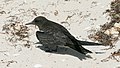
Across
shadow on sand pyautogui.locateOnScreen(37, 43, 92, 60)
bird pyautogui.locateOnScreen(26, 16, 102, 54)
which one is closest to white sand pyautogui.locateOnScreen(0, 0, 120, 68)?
shadow on sand pyautogui.locateOnScreen(37, 43, 92, 60)

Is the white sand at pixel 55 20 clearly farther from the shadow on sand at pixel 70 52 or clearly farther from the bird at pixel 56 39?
the bird at pixel 56 39

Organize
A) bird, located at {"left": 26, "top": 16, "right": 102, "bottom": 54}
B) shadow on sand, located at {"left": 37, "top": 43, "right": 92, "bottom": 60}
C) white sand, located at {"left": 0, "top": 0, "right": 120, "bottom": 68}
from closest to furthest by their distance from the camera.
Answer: white sand, located at {"left": 0, "top": 0, "right": 120, "bottom": 68}, shadow on sand, located at {"left": 37, "top": 43, "right": 92, "bottom": 60}, bird, located at {"left": 26, "top": 16, "right": 102, "bottom": 54}

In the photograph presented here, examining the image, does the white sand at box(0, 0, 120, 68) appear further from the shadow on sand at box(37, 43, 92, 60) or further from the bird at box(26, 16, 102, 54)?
the bird at box(26, 16, 102, 54)

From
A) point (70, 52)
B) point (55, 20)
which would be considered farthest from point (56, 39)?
point (55, 20)

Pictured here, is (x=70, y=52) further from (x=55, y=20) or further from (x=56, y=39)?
(x=55, y=20)

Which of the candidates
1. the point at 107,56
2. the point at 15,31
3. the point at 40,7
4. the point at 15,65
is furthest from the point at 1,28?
the point at 107,56

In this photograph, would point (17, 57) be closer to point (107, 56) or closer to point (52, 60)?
point (52, 60)

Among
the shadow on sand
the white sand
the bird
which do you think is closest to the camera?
the white sand

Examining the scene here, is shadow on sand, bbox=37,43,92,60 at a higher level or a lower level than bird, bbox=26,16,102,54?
lower
